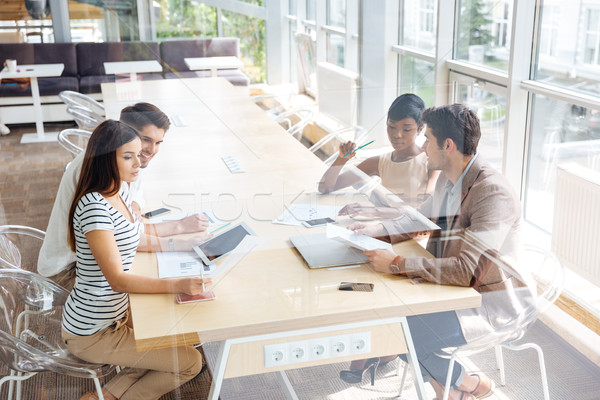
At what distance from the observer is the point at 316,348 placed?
1619 millimetres

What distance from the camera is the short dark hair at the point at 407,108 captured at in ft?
5.43

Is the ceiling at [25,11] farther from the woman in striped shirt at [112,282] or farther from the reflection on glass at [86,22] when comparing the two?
the woman in striped shirt at [112,282]

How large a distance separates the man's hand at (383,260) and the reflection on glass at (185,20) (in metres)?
0.63

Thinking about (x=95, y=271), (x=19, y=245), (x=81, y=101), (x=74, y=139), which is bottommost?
(x=19, y=245)

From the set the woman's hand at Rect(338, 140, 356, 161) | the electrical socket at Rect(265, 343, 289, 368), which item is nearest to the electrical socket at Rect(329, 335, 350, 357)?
the electrical socket at Rect(265, 343, 289, 368)

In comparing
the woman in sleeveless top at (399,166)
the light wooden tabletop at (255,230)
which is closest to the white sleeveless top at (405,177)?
the woman in sleeveless top at (399,166)

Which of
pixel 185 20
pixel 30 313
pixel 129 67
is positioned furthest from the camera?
pixel 30 313

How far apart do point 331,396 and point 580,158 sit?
100 centimetres

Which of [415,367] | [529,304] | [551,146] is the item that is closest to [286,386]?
[415,367]

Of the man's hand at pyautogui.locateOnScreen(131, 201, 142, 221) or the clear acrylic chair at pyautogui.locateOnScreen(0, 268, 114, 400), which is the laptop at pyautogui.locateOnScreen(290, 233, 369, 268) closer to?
the man's hand at pyautogui.locateOnScreen(131, 201, 142, 221)

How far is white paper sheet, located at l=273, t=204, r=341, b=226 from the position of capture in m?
1.66

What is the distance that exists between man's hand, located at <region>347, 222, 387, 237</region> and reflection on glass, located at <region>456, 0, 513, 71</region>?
0.47 meters

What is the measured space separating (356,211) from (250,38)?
50cm

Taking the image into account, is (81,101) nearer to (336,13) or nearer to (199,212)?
(199,212)
